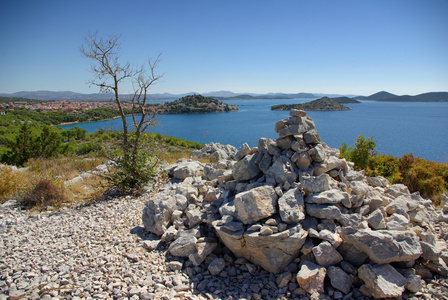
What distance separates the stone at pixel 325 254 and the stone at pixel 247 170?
2.43 meters

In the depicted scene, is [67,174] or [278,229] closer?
[278,229]

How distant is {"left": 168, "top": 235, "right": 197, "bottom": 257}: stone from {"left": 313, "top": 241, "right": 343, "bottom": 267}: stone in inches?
98.6

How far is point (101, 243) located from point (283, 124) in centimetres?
527

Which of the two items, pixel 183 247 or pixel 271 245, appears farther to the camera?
pixel 183 247

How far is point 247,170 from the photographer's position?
622cm

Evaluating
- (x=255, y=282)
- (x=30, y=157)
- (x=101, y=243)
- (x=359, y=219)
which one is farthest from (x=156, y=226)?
(x=30, y=157)

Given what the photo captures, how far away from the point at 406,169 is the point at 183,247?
1063cm

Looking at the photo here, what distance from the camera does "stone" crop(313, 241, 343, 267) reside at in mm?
4266

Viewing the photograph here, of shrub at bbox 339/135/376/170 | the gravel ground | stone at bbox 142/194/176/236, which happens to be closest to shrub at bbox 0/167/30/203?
the gravel ground

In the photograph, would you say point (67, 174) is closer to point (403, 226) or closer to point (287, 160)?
point (287, 160)

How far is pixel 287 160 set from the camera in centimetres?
577

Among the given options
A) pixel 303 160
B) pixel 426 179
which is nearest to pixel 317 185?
pixel 303 160

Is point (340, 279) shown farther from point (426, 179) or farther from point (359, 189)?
point (426, 179)

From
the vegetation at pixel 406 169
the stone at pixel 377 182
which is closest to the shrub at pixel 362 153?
the vegetation at pixel 406 169
